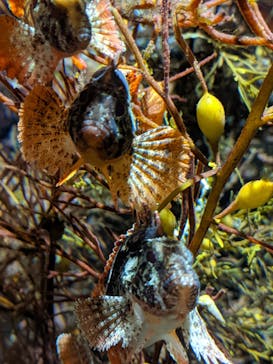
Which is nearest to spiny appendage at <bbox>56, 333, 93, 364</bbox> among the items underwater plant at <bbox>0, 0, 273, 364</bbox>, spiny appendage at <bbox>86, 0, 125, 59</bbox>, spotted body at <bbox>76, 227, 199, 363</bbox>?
underwater plant at <bbox>0, 0, 273, 364</bbox>

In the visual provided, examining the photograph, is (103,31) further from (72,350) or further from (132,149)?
(72,350)

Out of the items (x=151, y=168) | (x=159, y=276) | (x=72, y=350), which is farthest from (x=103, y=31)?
(x=72, y=350)

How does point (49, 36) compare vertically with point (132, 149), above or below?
above

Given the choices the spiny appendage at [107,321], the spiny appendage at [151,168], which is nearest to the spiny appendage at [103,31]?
the spiny appendage at [151,168]

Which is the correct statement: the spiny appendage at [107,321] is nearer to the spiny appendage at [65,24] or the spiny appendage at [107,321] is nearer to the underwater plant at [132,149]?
the underwater plant at [132,149]

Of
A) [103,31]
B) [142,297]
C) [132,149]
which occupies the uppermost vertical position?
[103,31]

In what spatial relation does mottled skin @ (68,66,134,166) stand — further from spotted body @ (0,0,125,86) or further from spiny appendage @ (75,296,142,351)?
spiny appendage @ (75,296,142,351)

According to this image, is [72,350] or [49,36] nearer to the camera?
[49,36]

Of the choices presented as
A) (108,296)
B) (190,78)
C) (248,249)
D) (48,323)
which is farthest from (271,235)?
(108,296)
